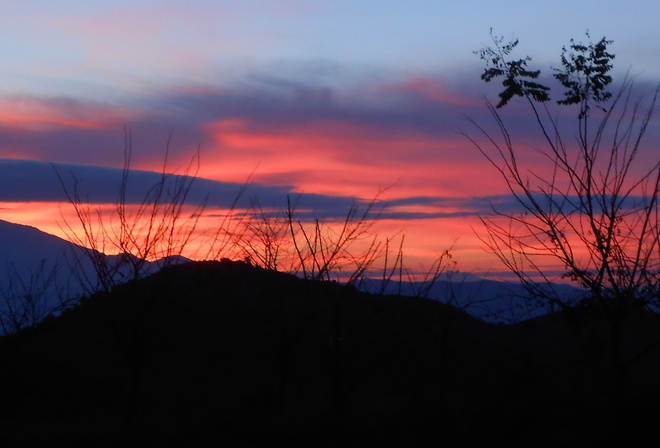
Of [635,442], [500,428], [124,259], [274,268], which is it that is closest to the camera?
[635,442]

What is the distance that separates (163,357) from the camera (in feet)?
75.7

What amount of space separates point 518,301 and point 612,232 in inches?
120

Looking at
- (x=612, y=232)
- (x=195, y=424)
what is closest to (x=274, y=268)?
(x=195, y=424)

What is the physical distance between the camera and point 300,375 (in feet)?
72.9

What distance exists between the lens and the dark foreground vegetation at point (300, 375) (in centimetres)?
1216

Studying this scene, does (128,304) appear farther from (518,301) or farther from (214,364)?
(214,364)

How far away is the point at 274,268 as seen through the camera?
631 inches

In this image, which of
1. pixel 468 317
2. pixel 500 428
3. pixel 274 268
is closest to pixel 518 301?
pixel 500 428

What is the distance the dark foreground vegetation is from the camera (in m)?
12.2

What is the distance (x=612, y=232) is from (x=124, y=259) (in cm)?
776

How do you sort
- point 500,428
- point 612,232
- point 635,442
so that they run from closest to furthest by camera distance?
1. point 612,232
2. point 635,442
3. point 500,428

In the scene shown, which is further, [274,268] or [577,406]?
[274,268]

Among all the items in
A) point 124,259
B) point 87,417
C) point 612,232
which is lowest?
point 87,417

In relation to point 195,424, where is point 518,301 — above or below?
above
